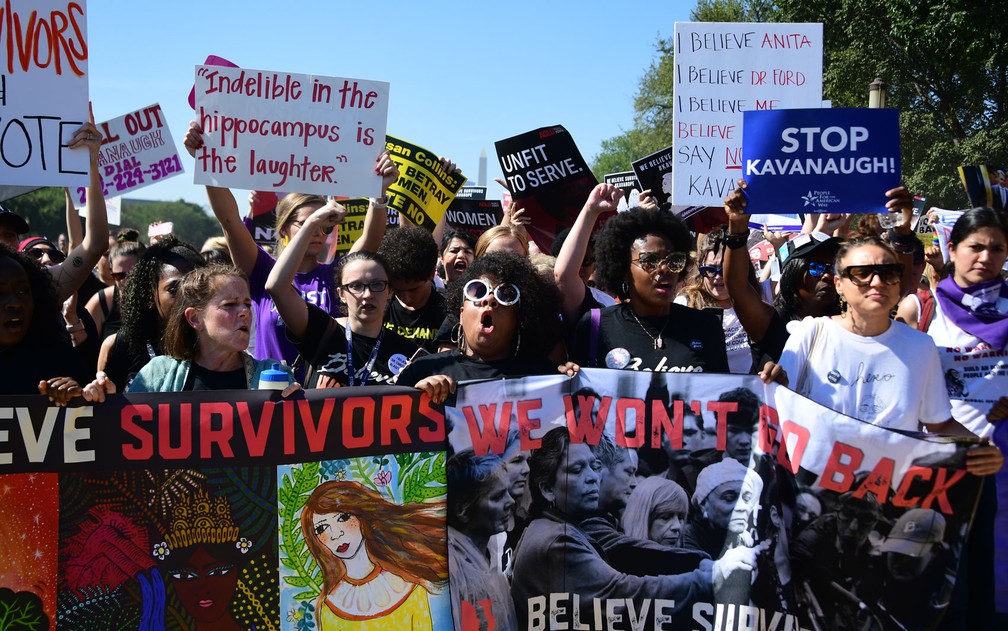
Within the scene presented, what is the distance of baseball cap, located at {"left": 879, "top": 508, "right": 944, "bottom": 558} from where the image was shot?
376cm

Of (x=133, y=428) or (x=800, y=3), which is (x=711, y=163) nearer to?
(x=133, y=428)

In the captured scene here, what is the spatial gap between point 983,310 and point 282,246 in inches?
141

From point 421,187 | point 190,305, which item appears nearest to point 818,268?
point 190,305

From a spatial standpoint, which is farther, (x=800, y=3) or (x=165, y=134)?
(x=800, y=3)

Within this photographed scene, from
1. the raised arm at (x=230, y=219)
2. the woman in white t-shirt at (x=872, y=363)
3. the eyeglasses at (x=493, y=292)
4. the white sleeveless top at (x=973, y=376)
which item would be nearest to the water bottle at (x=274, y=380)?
the eyeglasses at (x=493, y=292)

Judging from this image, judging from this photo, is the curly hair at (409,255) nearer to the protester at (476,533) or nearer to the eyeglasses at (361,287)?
the eyeglasses at (361,287)

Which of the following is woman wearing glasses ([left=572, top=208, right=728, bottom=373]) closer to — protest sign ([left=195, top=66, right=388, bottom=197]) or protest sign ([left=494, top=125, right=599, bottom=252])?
protest sign ([left=195, top=66, right=388, bottom=197])

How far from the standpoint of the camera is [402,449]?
3.91 meters

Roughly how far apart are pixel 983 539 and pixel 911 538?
468 millimetres

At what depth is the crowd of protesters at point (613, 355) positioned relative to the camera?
3879 millimetres

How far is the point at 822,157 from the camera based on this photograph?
519 cm

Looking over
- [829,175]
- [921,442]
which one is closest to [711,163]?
[829,175]

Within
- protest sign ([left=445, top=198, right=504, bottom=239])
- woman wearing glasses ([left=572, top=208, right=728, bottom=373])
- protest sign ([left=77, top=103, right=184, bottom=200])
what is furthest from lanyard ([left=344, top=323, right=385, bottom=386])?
protest sign ([left=445, top=198, right=504, bottom=239])

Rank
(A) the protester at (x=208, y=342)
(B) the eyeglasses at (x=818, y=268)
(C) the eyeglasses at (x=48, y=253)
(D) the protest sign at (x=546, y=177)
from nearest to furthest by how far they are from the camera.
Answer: (A) the protester at (x=208, y=342) → (B) the eyeglasses at (x=818, y=268) → (D) the protest sign at (x=546, y=177) → (C) the eyeglasses at (x=48, y=253)
